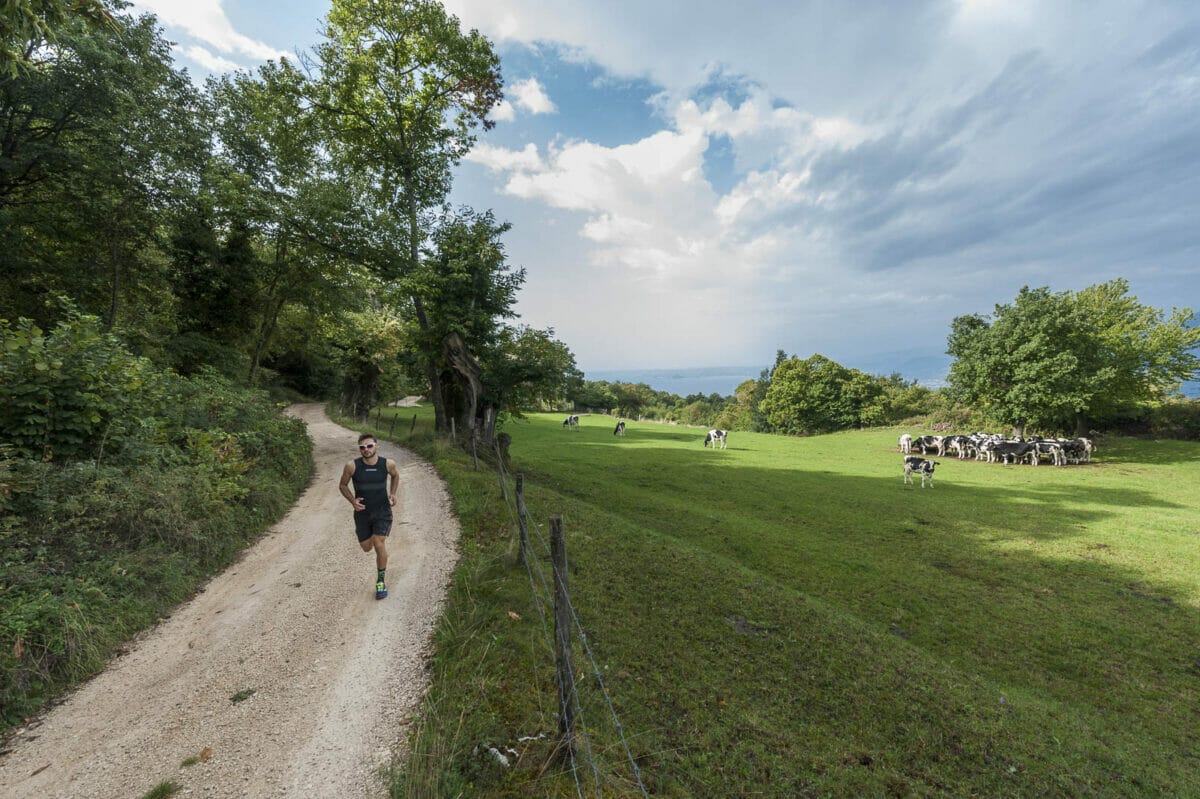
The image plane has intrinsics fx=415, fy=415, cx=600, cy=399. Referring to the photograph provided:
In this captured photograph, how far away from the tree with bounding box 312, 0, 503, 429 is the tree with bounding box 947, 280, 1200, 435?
3841 cm

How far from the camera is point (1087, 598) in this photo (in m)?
9.85

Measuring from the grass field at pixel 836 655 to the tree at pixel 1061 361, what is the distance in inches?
659

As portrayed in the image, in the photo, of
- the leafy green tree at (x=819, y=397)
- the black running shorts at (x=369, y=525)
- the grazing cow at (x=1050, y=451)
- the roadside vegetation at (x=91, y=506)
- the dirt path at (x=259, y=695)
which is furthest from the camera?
the leafy green tree at (x=819, y=397)

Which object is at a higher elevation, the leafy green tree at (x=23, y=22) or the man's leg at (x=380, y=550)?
the leafy green tree at (x=23, y=22)

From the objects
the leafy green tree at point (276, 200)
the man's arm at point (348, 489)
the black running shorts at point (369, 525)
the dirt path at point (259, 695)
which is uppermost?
the leafy green tree at point (276, 200)

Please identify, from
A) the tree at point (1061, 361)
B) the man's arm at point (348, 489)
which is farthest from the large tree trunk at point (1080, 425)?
the man's arm at point (348, 489)

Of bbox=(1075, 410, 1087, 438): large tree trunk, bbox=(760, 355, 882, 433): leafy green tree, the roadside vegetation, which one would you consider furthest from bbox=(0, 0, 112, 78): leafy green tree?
bbox=(760, 355, 882, 433): leafy green tree

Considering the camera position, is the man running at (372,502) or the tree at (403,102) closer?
the man running at (372,502)

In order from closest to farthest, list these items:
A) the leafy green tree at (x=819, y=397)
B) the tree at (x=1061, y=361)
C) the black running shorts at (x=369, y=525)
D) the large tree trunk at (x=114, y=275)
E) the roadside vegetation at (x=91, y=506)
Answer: the roadside vegetation at (x=91, y=506) < the black running shorts at (x=369, y=525) < the large tree trunk at (x=114, y=275) < the tree at (x=1061, y=361) < the leafy green tree at (x=819, y=397)

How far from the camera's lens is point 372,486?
7.02 m

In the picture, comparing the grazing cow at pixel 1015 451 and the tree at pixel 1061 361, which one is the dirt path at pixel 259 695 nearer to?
the grazing cow at pixel 1015 451

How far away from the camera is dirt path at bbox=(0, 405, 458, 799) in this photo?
12.6ft

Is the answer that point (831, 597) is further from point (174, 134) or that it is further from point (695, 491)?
point (174, 134)

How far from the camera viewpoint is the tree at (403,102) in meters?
17.2
